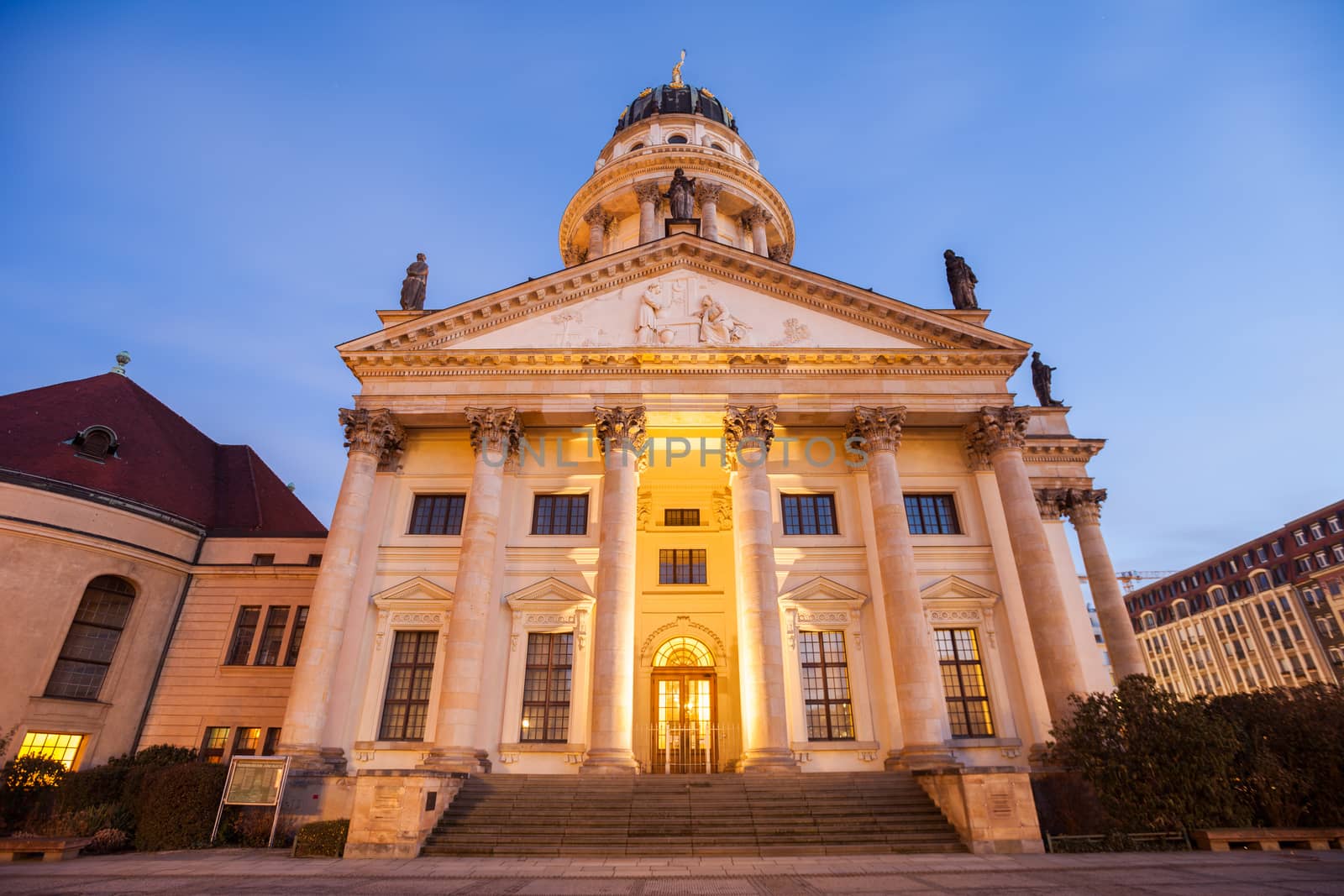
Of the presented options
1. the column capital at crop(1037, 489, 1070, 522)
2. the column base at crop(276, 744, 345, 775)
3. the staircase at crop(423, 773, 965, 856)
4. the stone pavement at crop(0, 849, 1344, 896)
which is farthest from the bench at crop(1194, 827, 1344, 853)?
the column base at crop(276, 744, 345, 775)

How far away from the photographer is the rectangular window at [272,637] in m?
25.4

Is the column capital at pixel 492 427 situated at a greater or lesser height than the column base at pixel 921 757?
greater

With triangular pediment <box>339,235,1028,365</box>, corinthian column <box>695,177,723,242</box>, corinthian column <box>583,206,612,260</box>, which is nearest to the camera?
triangular pediment <box>339,235,1028,365</box>

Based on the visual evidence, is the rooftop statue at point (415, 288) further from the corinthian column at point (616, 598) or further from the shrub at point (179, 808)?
the shrub at point (179, 808)

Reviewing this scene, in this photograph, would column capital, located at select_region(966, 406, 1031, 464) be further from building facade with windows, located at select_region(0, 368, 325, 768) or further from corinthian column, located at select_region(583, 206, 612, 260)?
corinthian column, located at select_region(583, 206, 612, 260)

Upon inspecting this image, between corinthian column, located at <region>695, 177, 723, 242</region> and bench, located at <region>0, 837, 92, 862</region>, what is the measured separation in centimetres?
3589

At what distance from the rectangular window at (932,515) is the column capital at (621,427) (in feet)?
31.3

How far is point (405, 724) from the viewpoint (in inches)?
814

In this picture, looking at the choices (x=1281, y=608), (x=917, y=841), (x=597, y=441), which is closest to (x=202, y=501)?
(x=597, y=441)

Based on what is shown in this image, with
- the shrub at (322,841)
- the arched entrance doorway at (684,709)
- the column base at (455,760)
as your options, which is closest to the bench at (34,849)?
the shrub at (322,841)

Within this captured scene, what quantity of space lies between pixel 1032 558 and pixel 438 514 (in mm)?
19291

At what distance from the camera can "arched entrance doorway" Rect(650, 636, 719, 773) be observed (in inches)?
922

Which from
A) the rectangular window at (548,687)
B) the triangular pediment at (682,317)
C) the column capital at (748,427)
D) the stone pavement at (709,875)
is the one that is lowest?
the stone pavement at (709,875)

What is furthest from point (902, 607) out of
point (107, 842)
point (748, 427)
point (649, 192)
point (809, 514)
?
point (649, 192)
